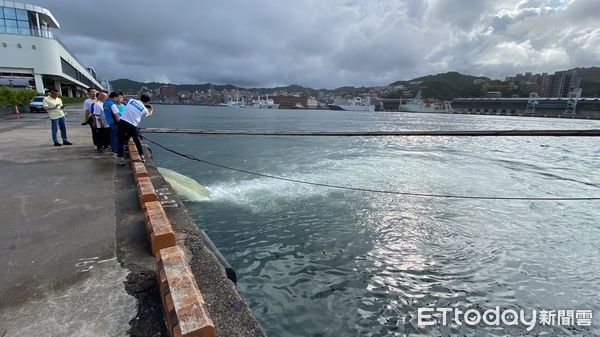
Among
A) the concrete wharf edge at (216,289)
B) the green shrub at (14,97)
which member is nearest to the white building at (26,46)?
the green shrub at (14,97)

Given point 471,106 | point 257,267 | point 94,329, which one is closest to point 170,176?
point 257,267

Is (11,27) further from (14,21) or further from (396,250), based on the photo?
(396,250)

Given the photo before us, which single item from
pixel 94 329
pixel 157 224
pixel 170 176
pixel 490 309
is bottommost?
pixel 490 309

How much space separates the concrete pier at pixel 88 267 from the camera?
2506mm

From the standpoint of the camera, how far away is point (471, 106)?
133m

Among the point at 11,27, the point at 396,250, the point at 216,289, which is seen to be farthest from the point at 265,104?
the point at 216,289

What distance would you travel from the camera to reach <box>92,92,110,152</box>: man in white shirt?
9164 millimetres

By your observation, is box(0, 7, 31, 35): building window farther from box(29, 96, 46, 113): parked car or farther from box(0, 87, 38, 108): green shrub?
box(29, 96, 46, 113): parked car

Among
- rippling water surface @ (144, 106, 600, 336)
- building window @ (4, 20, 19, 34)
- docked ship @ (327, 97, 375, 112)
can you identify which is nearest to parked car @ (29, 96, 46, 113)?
building window @ (4, 20, 19, 34)

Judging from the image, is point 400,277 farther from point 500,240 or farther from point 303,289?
point 500,240

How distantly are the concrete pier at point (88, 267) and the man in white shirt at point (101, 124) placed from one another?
135 inches

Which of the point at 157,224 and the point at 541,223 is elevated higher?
the point at 157,224

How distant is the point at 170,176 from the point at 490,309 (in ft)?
34.2

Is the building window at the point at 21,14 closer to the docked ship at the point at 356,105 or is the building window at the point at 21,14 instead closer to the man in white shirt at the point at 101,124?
the man in white shirt at the point at 101,124
